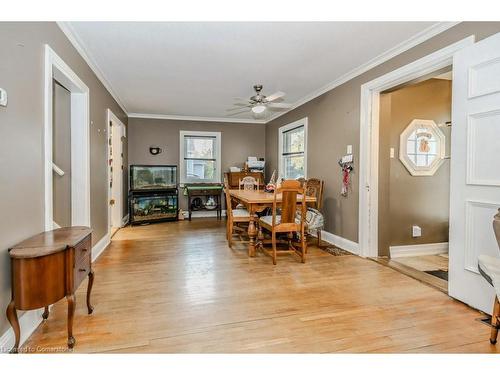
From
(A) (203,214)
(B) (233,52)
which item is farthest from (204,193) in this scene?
(B) (233,52)

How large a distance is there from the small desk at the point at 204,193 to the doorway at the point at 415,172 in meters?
3.77

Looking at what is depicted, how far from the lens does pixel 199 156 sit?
21.8ft

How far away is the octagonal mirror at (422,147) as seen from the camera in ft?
11.6

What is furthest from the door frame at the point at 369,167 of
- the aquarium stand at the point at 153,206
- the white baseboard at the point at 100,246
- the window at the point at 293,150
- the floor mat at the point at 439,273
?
the aquarium stand at the point at 153,206

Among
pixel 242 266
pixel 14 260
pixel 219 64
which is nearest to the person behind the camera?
pixel 14 260

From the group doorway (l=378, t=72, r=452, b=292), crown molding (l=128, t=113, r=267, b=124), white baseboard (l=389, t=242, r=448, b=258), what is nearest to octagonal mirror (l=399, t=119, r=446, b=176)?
doorway (l=378, t=72, r=452, b=292)

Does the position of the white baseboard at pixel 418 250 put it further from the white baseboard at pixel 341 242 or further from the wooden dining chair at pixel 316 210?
the wooden dining chair at pixel 316 210

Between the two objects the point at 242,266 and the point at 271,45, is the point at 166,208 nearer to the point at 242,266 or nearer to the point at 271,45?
the point at 242,266

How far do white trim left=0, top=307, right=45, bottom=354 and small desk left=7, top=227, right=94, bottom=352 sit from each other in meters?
0.06

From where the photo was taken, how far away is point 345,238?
149 inches

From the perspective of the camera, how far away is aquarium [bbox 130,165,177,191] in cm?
573

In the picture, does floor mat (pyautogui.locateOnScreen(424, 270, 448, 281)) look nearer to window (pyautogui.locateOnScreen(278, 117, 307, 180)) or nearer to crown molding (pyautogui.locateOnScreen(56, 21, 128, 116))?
window (pyautogui.locateOnScreen(278, 117, 307, 180))
